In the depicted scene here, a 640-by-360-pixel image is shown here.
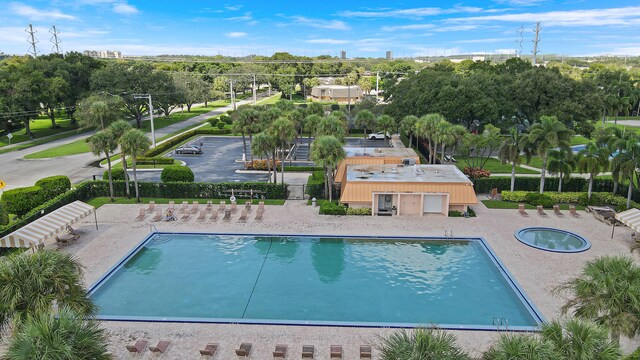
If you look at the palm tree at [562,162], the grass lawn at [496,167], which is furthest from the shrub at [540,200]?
the grass lawn at [496,167]

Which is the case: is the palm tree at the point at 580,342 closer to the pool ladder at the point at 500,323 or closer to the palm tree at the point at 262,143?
the pool ladder at the point at 500,323

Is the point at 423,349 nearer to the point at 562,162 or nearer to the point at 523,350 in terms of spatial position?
the point at 523,350

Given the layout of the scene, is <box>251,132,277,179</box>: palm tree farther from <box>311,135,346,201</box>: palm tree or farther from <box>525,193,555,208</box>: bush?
<box>525,193,555,208</box>: bush

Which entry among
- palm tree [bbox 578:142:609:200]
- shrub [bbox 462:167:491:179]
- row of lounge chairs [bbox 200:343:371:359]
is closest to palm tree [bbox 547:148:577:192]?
palm tree [bbox 578:142:609:200]

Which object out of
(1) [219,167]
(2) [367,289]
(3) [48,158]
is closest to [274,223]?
(2) [367,289]

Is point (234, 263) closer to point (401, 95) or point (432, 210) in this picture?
point (432, 210)
